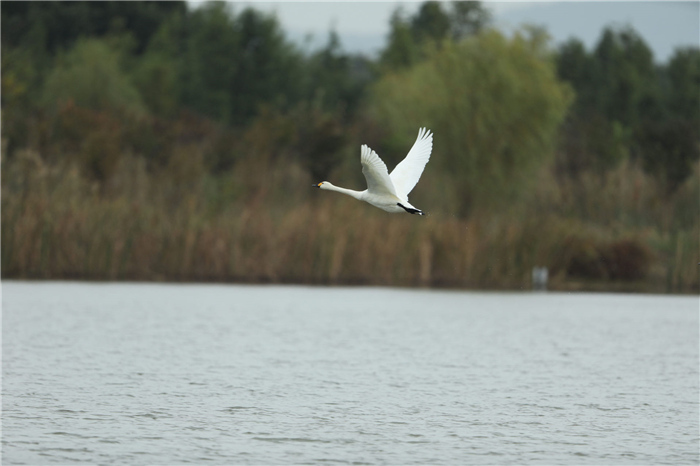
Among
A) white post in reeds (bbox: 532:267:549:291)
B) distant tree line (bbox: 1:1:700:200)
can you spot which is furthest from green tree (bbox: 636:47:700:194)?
white post in reeds (bbox: 532:267:549:291)

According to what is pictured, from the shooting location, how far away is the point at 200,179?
40.0 meters

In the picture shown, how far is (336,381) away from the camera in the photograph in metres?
16.1

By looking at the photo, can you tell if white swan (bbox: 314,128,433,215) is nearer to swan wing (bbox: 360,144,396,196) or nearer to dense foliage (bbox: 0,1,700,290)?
swan wing (bbox: 360,144,396,196)

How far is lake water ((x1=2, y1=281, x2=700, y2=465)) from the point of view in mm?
11914

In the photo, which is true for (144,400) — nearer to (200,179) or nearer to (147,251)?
(147,251)

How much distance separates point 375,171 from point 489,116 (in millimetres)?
27682

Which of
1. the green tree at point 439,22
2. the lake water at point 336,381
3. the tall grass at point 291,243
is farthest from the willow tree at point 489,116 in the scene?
the green tree at point 439,22

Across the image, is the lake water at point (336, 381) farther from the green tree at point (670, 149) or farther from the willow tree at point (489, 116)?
the green tree at point (670, 149)

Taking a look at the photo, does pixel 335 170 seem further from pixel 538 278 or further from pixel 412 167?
pixel 412 167

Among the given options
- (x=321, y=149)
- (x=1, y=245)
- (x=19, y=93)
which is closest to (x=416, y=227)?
(x=1, y=245)

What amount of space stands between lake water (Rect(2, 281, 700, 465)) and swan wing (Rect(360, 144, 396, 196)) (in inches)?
105

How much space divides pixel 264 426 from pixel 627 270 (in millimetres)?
24028

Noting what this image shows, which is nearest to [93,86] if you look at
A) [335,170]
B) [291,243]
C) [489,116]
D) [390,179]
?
[335,170]

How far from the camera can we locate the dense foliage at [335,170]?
98.5 feet
